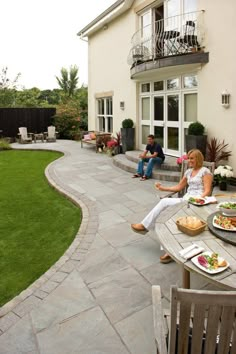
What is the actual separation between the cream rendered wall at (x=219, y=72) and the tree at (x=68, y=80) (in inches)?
908

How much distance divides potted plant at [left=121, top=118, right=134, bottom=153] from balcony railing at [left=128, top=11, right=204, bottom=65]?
2.20 m

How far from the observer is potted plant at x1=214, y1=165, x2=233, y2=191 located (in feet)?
23.2

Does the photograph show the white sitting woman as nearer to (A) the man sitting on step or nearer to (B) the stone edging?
(B) the stone edging

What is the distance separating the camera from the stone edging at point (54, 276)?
3014mm

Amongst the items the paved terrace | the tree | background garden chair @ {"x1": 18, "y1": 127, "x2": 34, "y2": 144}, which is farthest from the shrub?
the tree

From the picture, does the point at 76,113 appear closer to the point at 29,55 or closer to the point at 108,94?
the point at 108,94

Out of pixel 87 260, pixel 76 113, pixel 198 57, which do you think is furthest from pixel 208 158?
pixel 76 113

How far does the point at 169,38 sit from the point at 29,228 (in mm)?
7475

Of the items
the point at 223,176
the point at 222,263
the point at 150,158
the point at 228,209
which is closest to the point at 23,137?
the point at 150,158

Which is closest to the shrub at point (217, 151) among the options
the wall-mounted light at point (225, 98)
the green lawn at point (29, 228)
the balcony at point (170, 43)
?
the wall-mounted light at point (225, 98)

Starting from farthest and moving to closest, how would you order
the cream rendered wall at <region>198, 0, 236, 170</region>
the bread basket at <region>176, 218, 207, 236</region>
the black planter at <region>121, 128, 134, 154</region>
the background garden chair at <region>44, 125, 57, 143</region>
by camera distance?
the background garden chair at <region>44, 125, 57, 143</region>
the black planter at <region>121, 128, 134, 154</region>
the cream rendered wall at <region>198, 0, 236, 170</region>
the bread basket at <region>176, 218, 207, 236</region>

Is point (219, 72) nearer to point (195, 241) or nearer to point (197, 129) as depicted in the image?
point (197, 129)

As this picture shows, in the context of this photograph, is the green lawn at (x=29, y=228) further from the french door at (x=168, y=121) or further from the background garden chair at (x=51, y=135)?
the background garden chair at (x=51, y=135)

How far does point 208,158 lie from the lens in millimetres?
8234
